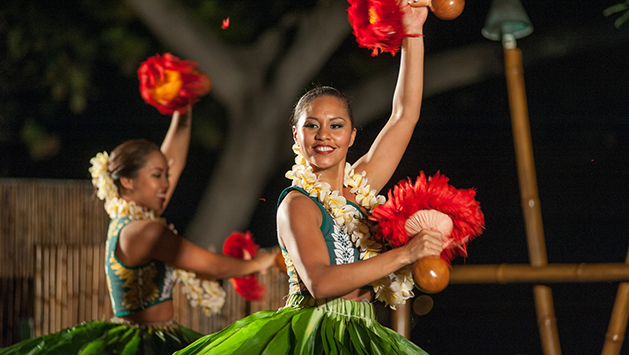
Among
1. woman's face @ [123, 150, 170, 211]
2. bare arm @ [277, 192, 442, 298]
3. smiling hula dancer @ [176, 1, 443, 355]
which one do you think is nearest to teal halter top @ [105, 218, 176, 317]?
woman's face @ [123, 150, 170, 211]

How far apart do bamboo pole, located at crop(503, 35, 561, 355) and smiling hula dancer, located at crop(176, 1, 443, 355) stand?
38 cm

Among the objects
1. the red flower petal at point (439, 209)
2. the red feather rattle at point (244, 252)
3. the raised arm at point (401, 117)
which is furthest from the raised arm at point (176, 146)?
the red flower petal at point (439, 209)

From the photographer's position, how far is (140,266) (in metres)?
2.59

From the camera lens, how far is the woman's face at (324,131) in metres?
1.74

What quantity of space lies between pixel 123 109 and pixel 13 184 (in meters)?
1.45

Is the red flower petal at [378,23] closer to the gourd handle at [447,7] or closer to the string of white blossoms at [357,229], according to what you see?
the gourd handle at [447,7]

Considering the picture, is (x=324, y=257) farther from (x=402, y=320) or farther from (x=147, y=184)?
(x=147, y=184)

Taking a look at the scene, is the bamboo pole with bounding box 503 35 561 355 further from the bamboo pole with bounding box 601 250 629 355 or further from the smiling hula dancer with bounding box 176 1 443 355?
the smiling hula dancer with bounding box 176 1 443 355

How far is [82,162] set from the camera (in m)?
5.70

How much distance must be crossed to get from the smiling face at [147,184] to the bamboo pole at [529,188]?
1509 mm

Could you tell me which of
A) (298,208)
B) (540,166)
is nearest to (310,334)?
(298,208)

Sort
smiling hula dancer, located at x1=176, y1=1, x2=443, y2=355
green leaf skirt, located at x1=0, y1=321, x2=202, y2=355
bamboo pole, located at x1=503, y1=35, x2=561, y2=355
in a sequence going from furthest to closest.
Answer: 1. green leaf skirt, located at x1=0, y1=321, x2=202, y2=355
2. bamboo pole, located at x1=503, y1=35, x2=561, y2=355
3. smiling hula dancer, located at x1=176, y1=1, x2=443, y2=355

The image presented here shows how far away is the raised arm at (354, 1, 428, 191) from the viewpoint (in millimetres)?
1892

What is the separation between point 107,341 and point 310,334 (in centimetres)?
117
